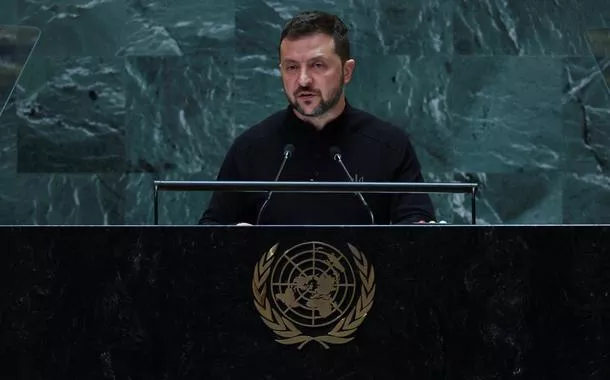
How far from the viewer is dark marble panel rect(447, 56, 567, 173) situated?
625 centimetres

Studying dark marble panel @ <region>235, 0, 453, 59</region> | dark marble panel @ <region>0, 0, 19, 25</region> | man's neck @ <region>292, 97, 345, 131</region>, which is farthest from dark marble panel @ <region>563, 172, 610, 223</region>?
dark marble panel @ <region>0, 0, 19, 25</region>

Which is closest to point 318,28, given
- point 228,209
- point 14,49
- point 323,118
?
point 323,118

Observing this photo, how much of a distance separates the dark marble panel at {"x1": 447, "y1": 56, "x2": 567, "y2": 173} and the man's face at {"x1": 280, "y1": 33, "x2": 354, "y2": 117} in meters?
1.86

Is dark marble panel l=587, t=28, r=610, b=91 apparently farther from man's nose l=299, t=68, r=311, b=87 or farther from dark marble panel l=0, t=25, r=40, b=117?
dark marble panel l=0, t=25, r=40, b=117

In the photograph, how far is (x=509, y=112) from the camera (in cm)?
627

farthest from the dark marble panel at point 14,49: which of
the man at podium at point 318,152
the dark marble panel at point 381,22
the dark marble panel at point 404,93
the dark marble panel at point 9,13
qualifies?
the man at podium at point 318,152

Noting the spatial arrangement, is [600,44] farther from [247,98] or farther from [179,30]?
[179,30]

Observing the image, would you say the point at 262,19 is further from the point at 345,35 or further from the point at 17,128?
the point at 345,35

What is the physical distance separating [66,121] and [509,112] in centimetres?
228

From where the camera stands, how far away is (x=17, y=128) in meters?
6.23
